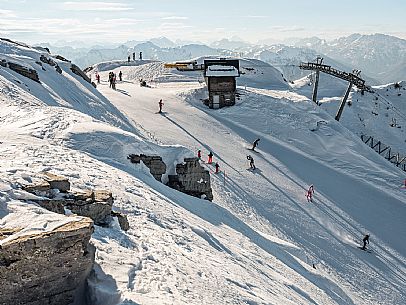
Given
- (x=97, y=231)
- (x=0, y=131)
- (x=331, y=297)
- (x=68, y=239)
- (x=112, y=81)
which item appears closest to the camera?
(x=68, y=239)

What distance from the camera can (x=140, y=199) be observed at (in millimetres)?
14133

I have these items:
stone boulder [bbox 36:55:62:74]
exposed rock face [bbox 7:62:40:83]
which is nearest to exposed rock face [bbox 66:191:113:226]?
exposed rock face [bbox 7:62:40:83]

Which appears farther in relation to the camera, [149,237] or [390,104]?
[390,104]

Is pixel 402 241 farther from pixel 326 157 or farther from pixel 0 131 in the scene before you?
pixel 0 131

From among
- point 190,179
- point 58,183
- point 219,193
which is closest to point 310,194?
point 219,193

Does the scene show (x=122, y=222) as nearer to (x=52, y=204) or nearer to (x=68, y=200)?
(x=68, y=200)

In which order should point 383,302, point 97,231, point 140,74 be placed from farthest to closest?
1. point 140,74
2. point 383,302
3. point 97,231

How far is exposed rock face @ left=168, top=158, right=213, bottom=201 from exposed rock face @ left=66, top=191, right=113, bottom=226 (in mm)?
9059

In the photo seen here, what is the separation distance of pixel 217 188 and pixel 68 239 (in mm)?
18375

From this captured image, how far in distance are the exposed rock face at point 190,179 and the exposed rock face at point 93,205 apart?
29.7ft

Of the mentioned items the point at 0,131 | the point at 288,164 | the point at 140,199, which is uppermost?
the point at 0,131

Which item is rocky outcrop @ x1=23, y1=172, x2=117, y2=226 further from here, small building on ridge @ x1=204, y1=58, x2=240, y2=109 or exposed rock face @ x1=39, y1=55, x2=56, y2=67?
small building on ridge @ x1=204, y1=58, x2=240, y2=109

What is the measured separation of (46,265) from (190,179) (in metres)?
13.6

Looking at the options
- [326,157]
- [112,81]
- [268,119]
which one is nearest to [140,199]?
[326,157]
